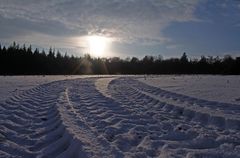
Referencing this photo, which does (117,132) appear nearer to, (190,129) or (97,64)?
(190,129)

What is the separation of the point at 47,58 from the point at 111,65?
25.7 m

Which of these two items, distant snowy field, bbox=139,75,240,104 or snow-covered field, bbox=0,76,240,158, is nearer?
snow-covered field, bbox=0,76,240,158

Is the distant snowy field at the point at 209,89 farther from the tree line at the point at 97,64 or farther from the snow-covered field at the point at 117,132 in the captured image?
the tree line at the point at 97,64

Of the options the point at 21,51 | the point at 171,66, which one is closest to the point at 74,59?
the point at 21,51

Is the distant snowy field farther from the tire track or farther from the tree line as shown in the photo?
the tree line

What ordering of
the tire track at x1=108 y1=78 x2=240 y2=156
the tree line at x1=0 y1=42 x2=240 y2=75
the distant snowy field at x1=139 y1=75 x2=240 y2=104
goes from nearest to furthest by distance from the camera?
1. the tire track at x1=108 y1=78 x2=240 y2=156
2. the distant snowy field at x1=139 y1=75 x2=240 y2=104
3. the tree line at x1=0 y1=42 x2=240 y2=75

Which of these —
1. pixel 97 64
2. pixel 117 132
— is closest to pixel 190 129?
pixel 117 132

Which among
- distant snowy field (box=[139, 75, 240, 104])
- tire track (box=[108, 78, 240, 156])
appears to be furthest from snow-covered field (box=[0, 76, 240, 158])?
distant snowy field (box=[139, 75, 240, 104])

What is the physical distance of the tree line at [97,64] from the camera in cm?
9488

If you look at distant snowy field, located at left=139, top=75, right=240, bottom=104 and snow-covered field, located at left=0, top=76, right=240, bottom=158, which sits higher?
A: distant snowy field, located at left=139, top=75, right=240, bottom=104

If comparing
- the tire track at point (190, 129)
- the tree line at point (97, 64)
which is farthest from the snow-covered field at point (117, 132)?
the tree line at point (97, 64)

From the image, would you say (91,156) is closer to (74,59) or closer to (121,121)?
(121,121)

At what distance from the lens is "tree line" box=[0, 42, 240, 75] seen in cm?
9488

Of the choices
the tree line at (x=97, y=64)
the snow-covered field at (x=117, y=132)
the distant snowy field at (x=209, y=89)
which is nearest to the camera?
the snow-covered field at (x=117, y=132)
